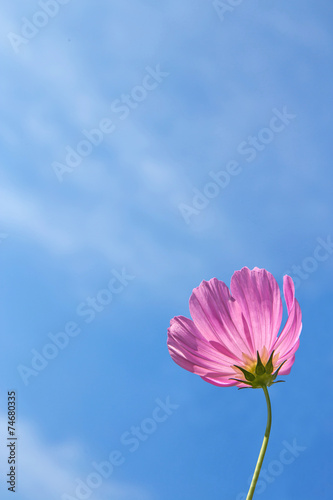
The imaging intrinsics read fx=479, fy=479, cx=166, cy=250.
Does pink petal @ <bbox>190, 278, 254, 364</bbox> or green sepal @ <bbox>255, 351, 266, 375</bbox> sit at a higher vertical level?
pink petal @ <bbox>190, 278, 254, 364</bbox>

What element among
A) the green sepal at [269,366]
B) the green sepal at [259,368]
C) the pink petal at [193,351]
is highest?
the green sepal at [269,366]

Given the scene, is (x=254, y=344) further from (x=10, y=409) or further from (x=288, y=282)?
(x=10, y=409)

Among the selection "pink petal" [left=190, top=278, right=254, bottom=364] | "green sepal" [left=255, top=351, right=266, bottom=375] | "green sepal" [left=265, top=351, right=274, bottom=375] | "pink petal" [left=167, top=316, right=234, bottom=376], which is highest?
"pink petal" [left=190, top=278, right=254, bottom=364]

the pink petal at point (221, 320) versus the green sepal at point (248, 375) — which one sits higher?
the pink petal at point (221, 320)

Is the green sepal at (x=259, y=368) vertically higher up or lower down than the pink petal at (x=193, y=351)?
higher up

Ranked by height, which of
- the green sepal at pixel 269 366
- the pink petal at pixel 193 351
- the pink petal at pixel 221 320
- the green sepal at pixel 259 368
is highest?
the pink petal at pixel 221 320

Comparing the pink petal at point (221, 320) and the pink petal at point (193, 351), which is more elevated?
the pink petal at point (221, 320)
